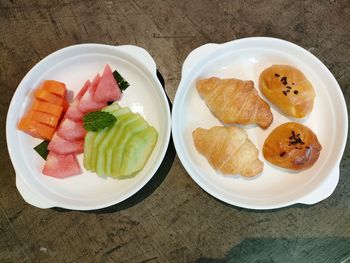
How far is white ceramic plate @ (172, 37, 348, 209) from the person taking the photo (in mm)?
2352

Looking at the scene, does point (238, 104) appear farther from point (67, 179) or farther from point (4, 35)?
point (4, 35)

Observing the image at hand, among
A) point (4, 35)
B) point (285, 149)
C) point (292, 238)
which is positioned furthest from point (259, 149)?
point (4, 35)

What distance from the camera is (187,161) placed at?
7.77 feet

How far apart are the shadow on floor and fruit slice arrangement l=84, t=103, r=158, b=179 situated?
2.63ft

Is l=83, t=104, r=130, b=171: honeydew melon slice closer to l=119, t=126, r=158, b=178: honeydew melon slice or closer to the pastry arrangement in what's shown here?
l=119, t=126, r=158, b=178: honeydew melon slice

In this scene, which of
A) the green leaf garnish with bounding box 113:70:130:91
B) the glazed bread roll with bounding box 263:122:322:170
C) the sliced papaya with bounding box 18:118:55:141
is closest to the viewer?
the glazed bread roll with bounding box 263:122:322:170

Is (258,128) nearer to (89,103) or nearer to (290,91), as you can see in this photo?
(290,91)

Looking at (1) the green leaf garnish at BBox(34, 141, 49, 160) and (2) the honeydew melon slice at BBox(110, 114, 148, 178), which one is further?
(1) the green leaf garnish at BBox(34, 141, 49, 160)

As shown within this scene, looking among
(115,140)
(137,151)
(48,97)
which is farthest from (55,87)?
(137,151)

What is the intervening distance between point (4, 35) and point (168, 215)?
171cm

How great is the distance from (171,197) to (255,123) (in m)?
0.73

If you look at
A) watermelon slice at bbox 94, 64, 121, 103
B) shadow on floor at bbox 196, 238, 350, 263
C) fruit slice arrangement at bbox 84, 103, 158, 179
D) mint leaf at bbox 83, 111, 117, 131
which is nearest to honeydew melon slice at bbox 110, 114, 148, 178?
fruit slice arrangement at bbox 84, 103, 158, 179

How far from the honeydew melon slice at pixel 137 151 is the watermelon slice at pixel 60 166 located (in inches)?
13.4

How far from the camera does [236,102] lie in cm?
237
